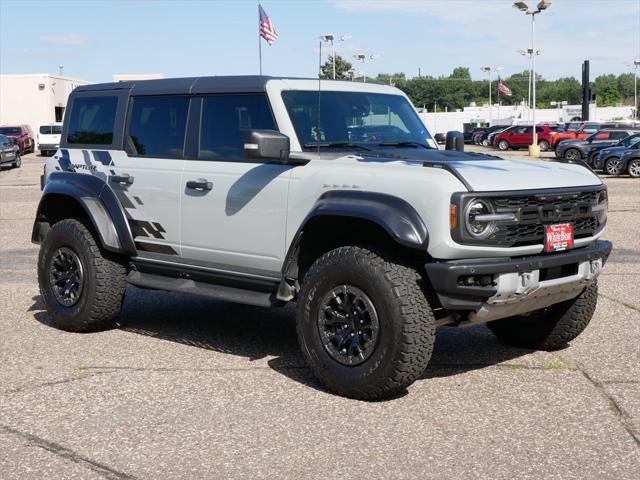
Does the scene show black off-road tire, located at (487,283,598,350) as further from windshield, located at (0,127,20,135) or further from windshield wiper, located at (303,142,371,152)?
windshield, located at (0,127,20,135)

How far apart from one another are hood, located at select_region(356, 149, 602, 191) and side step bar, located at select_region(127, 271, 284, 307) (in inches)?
45.5

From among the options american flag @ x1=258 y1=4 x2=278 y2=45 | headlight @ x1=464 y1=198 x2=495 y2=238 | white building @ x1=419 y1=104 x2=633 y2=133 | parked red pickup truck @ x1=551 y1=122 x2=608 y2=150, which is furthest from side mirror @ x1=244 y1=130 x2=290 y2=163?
white building @ x1=419 y1=104 x2=633 y2=133

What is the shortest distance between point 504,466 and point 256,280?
2357 mm

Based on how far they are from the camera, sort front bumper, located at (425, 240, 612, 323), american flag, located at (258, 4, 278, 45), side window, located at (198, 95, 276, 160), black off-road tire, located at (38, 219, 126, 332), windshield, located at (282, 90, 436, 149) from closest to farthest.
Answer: front bumper, located at (425, 240, 612, 323) → windshield, located at (282, 90, 436, 149) → side window, located at (198, 95, 276, 160) → black off-road tire, located at (38, 219, 126, 332) → american flag, located at (258, 4, 278, 45)

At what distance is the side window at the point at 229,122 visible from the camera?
20.8 feet

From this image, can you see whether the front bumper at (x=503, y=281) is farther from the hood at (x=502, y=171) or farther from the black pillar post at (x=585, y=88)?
the black pillar post at (x=585, y=88)

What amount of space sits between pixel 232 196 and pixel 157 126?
1136 millimetres

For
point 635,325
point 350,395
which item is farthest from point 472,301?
point 635,325

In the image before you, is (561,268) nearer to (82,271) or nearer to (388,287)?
(388,287)

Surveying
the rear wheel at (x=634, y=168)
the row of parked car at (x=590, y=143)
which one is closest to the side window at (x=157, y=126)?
the row of parked car at (x=590, y=143)

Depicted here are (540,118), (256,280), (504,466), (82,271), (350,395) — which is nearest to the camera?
(504,466)

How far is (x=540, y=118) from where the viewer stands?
409 feet

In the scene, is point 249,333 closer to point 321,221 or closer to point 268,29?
point 321,221

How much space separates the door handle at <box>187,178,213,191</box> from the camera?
6.41 m
